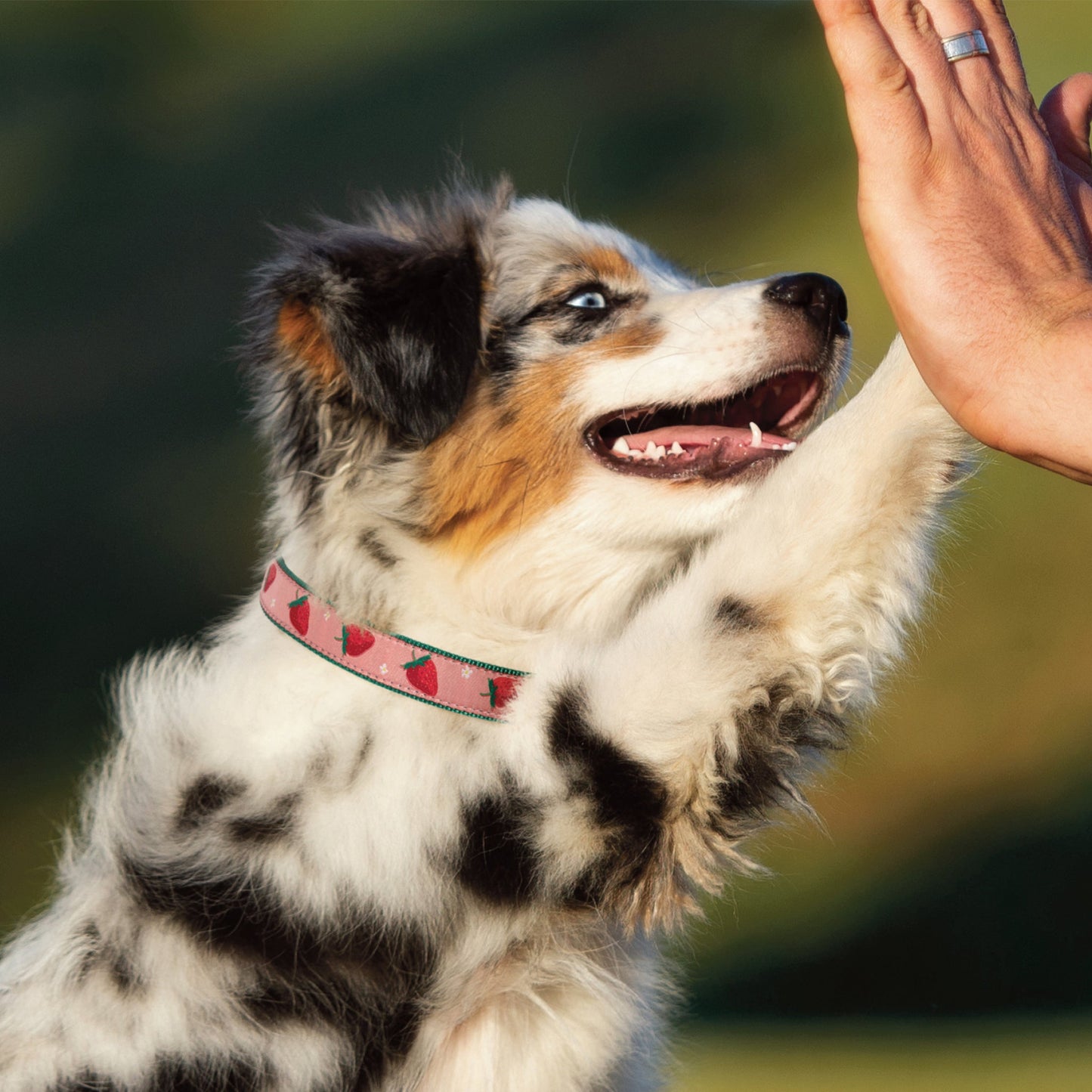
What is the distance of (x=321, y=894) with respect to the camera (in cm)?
199

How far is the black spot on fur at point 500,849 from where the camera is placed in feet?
6.16

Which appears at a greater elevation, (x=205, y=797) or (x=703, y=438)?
(x=703, y=438)

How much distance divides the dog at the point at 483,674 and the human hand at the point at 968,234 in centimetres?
16

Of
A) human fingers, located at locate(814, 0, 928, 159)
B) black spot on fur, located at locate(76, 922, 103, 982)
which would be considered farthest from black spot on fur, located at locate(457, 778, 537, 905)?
human fingers, located at locate(814, 0, 928, 159)

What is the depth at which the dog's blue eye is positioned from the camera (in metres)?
2.57

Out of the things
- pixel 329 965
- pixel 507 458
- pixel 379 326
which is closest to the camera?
pixel 329 965

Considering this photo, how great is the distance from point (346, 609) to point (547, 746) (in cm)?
57

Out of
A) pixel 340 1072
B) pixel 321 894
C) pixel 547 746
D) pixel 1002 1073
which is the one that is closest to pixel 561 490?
pixel 547 746

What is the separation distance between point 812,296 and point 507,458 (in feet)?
2.13

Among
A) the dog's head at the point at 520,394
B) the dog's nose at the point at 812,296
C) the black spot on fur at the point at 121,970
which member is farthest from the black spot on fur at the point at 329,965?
the dog's nose at the point at 812,296

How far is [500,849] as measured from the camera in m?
1.91

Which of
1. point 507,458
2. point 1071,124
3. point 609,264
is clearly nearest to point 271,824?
point 507,458

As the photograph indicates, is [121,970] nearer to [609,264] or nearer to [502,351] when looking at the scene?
[502,351]

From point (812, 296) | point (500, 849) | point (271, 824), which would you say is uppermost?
point (812, 296)
